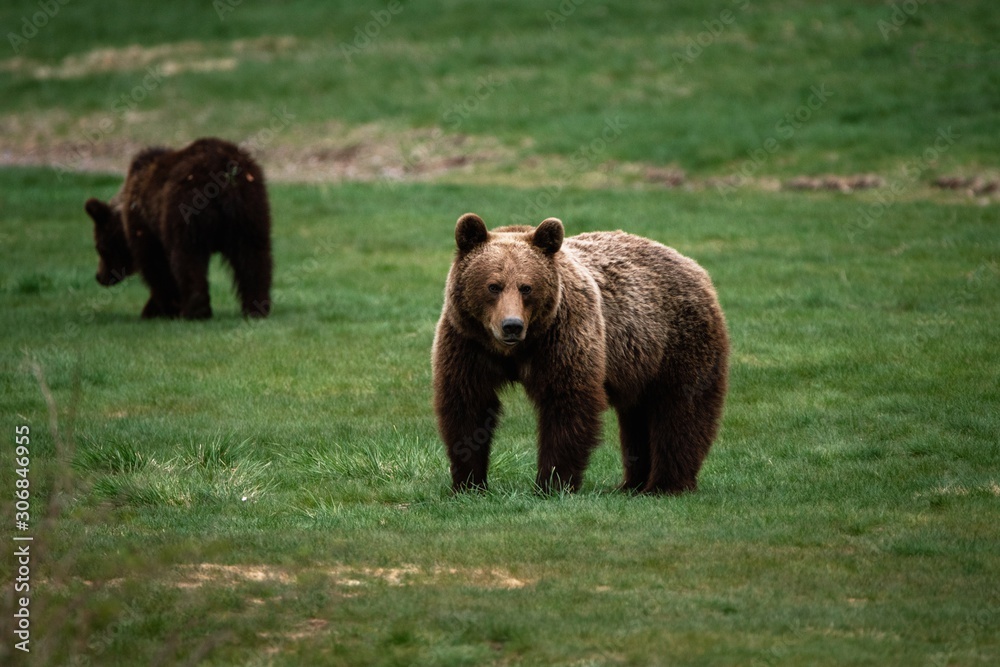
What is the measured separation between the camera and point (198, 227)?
1652cm

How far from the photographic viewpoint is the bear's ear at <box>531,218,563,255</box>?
895 cm

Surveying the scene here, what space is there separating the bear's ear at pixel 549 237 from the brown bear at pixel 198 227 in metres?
8.32

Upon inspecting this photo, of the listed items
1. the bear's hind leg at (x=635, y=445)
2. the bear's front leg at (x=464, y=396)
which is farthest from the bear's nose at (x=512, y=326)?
the bear's hind leg at (x=635, y=445)

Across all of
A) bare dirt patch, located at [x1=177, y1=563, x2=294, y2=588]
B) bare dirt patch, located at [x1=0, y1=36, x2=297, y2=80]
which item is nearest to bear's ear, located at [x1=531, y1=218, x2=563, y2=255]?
bare dirt patch, located at [x1=177, y1=563, x2=294, y2=588]

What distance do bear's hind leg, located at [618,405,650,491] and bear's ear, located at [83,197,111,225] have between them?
426 inches

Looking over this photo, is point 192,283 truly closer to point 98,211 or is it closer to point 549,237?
point 98,211

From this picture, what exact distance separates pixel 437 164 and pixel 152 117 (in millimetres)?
11418

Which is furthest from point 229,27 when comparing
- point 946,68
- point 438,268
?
point 438,268

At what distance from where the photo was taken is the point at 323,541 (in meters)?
8.05

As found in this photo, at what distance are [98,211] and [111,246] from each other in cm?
53

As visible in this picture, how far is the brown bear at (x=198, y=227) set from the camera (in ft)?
54.1

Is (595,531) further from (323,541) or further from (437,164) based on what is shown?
(437,164)

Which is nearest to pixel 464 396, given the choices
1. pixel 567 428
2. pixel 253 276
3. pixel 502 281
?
pixel 567 428

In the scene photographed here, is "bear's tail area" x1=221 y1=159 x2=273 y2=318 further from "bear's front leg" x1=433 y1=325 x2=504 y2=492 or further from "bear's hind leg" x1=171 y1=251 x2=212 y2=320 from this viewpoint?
"bear's front leg" x1=433 y1=325 x2=504 y2=492
